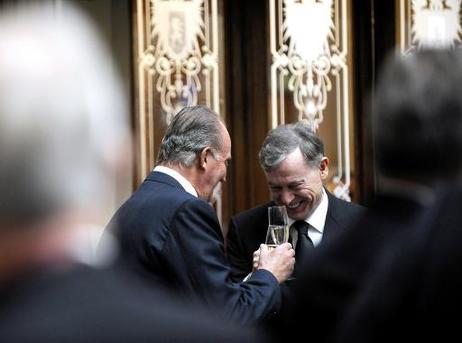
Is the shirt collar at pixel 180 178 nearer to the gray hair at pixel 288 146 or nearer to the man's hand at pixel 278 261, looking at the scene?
the man's hand at pixel 278 261

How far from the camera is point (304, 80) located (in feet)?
17.0

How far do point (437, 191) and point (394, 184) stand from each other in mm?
94

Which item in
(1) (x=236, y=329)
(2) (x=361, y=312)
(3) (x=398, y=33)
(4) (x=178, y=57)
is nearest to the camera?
(1) (x=236, y=329)

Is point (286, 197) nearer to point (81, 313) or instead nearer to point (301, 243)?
point (301, 243)

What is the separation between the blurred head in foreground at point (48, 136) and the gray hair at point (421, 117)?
69 centimetres

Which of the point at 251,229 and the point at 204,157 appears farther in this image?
the point at 251,229

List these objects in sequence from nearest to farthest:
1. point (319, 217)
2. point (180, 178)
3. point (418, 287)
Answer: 1. point (418, 287)
2. point (180, 178)
3. point (319, 217)

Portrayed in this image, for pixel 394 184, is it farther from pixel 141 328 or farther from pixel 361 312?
pixel 141 328

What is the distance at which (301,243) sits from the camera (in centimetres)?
326

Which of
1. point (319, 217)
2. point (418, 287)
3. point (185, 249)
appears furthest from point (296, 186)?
point (418, 287)

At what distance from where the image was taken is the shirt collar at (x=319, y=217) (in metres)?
3.38

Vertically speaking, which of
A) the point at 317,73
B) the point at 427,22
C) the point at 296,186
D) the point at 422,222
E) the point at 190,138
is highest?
the point at 427,22

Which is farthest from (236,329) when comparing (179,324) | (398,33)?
(398,33)

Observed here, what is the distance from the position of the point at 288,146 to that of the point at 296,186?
17 cm
